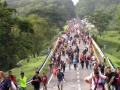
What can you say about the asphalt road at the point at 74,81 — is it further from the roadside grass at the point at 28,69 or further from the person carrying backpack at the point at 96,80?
the person carrying backpack at the point at 96,80

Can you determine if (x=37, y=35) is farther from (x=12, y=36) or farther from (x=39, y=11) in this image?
(x=39, y=11)

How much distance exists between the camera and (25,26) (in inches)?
2355

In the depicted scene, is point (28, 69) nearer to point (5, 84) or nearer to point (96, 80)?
point (5, 84)

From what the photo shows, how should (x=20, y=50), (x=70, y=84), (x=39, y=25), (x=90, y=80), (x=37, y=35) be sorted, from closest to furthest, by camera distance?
(x=90, y=80) → (x=70, y=84) → (x=20, y=50) → (x=37, y=35) → (x=39, y=25)

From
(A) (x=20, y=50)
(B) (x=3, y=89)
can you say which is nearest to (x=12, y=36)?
(A) (x=20, y=50)

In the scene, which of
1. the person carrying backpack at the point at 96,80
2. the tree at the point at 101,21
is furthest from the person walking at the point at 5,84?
the tree at the point at 101,21

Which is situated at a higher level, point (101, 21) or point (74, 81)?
point (74, 81)

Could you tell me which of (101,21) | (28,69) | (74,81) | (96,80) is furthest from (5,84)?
(101,21)

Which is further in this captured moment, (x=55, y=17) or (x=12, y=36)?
(x=55, y=17)

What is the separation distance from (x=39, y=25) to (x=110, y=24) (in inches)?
2301

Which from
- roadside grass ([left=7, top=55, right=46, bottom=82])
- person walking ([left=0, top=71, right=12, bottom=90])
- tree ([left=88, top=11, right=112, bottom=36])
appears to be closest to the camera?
person walking ([left=0, top=71, right=12, bottom=90])

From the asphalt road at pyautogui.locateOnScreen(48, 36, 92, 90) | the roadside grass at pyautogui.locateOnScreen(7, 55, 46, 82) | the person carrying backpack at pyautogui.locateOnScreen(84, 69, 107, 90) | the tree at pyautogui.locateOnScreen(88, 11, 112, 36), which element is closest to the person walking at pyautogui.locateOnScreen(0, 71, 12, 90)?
the person carrying backpack at pyautogui.locateOnScreen(84, 69, 107, 90)

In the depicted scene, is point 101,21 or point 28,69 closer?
point 28,69

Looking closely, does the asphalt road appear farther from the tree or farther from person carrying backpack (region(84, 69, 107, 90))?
the tree
